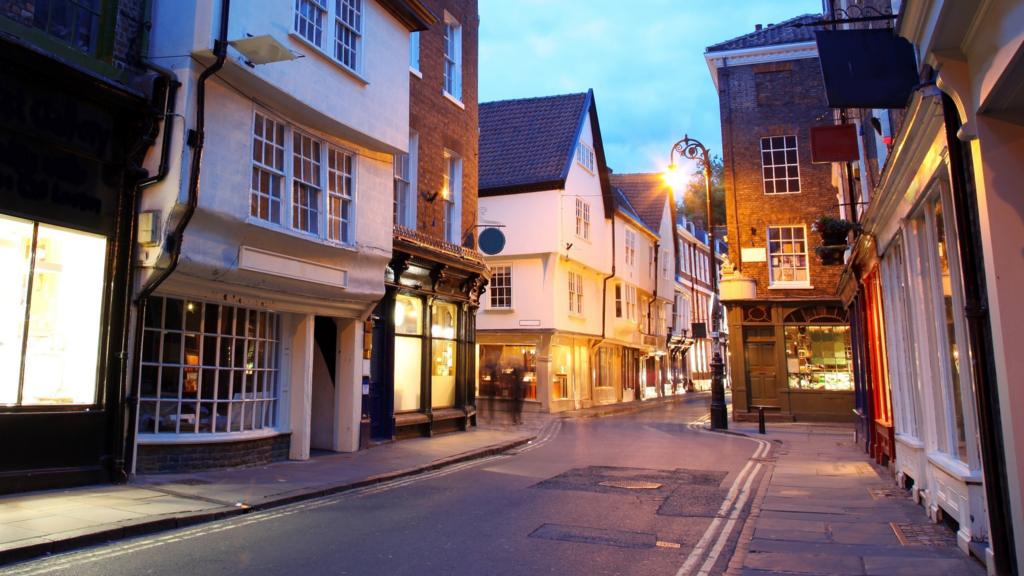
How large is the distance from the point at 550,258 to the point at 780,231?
8697 mm

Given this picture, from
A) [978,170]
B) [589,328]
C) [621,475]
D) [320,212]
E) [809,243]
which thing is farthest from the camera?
[589,328]

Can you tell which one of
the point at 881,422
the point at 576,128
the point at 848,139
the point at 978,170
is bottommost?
the point at 881,422

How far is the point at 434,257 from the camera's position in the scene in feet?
56.3

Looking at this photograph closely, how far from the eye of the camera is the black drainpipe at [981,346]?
5.40 meters

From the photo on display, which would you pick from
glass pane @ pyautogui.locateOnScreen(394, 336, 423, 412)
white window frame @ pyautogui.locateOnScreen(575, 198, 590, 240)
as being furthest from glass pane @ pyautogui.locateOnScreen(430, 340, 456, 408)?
white window frame @ pyautogui.locateOnScreen(575, 198, 590, 240)

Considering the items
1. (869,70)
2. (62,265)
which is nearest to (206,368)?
(62,265)

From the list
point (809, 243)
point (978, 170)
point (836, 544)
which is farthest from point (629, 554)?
point (809, 243)

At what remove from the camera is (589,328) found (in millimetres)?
32906

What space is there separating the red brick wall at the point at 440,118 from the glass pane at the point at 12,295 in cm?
940

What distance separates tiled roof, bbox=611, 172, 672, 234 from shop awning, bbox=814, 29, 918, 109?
34.0m

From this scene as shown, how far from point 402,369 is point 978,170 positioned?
13319 millimetres

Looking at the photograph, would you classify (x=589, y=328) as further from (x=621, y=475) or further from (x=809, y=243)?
(x=621, y=475)

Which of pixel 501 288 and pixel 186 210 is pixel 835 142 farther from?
pixel 501 288

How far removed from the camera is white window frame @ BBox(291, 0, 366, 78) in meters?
12.3
